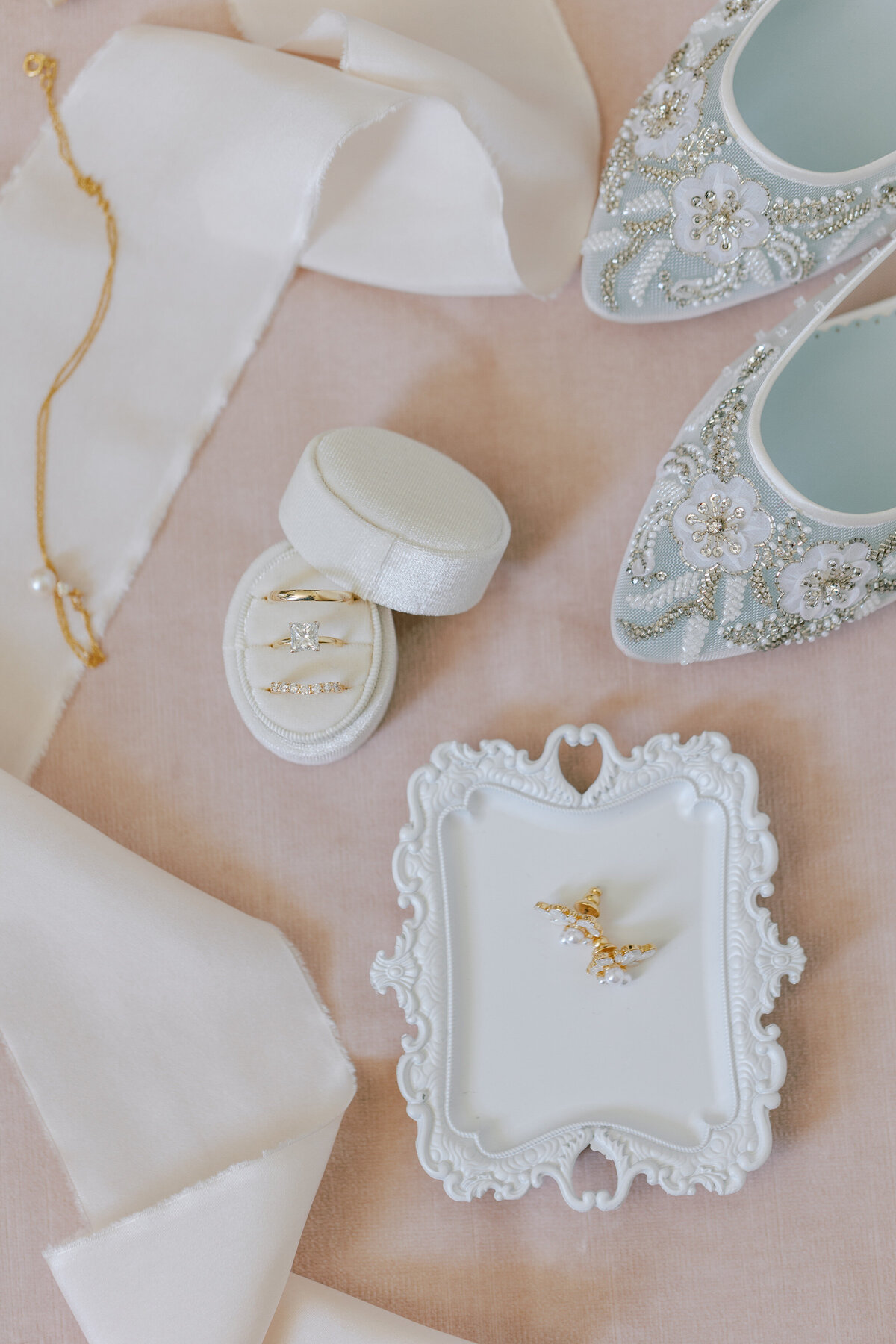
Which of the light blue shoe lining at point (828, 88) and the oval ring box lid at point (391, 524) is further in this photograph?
the light blue shoe lining at point (828, 88)

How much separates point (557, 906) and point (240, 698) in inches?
12.9

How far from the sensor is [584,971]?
0.91m

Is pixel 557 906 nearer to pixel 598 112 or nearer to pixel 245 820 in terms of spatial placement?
pixel 245 820

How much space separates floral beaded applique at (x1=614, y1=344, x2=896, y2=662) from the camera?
Result: 2.91 feet

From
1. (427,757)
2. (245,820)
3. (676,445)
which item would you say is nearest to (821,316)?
(676,445)

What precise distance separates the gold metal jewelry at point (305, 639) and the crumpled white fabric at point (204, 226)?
20 cm

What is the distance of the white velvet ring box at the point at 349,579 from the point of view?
873mm

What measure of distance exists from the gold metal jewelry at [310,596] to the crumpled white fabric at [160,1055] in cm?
27

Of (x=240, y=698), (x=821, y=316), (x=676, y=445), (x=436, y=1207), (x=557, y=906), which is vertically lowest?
(x=436, y=1207)

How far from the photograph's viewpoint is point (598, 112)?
105cm

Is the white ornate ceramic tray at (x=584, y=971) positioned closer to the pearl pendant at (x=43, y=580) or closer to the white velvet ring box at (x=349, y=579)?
the white velvet ring box at (x=349, y=579)

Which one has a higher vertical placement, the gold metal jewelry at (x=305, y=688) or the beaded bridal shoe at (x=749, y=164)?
the beaded bridal shoe at (x=749, y=164)

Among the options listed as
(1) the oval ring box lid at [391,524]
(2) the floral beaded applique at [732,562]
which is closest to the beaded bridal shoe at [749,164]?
(2) the floral beaded applique at [732,562]

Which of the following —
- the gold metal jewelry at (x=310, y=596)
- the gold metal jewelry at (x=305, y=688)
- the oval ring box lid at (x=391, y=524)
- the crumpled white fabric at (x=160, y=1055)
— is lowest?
the crumpled white fabric at (x=160, y=1055)
